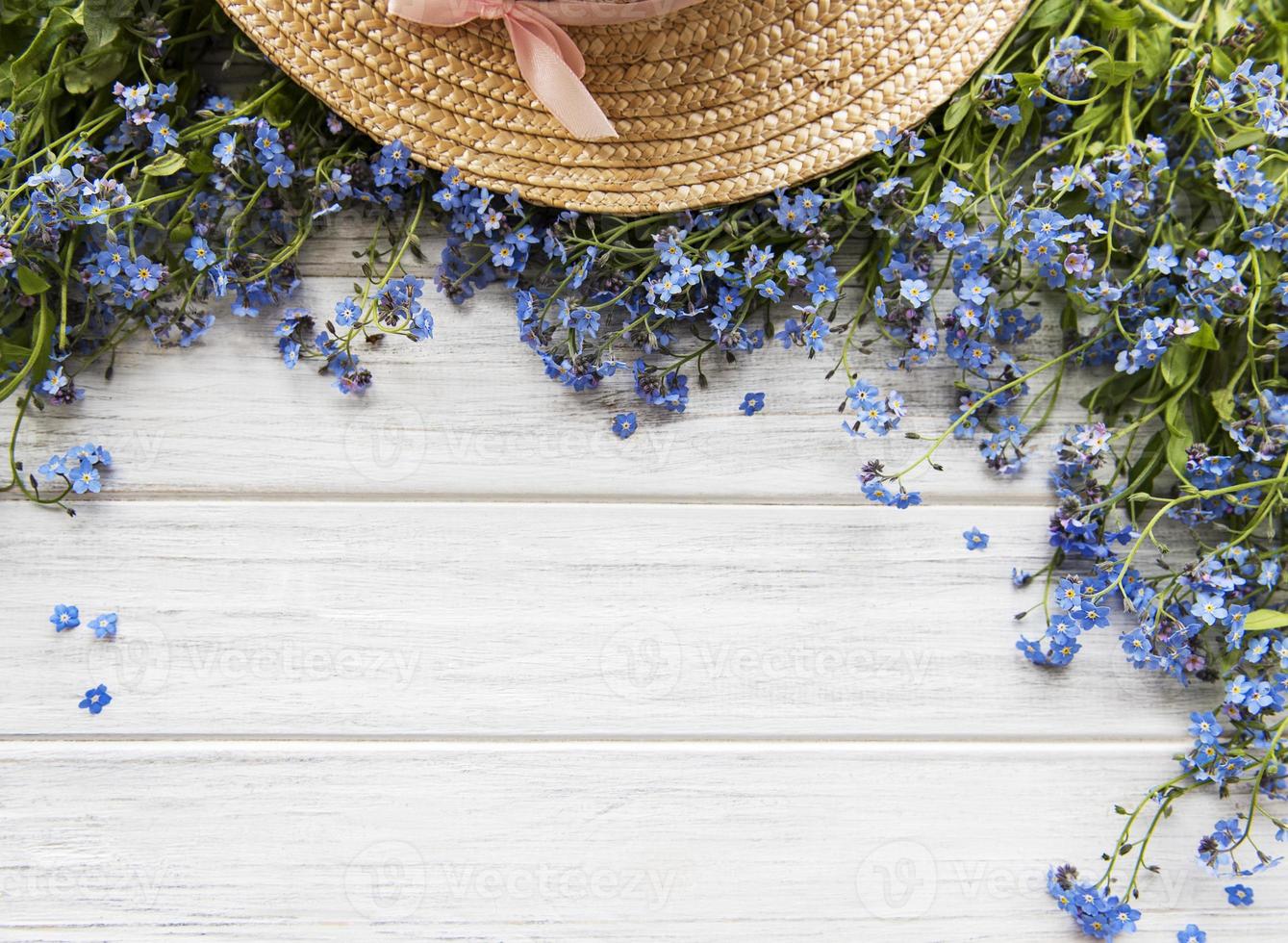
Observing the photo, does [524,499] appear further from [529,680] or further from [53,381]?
[53,381]

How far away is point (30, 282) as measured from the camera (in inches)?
31.2

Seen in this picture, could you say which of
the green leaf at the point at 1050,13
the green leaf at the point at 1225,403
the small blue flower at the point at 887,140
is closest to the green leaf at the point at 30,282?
the small blue flower at the point at 887,140

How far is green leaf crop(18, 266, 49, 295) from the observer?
2.59 feet

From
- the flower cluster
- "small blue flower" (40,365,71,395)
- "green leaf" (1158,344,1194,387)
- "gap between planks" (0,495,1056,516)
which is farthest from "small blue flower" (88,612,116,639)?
"green leaf" (1158,344,1194,387)

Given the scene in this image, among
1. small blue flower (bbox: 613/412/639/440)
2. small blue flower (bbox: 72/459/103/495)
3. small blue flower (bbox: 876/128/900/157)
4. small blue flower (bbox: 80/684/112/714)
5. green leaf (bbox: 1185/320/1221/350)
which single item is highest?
small blue flower (bbox: 876/128/900/157)

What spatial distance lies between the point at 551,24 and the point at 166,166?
377 millimetres

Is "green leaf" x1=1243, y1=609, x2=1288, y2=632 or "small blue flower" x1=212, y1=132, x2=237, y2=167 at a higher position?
"small blue flower" x1=212, y1=132, x2=237, y2=167

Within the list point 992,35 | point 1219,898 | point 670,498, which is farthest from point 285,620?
point 1219,898

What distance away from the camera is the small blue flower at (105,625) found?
854 millimetres

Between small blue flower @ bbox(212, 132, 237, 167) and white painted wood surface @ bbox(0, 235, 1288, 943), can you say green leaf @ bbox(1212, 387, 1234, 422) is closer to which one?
white painted wood surface @ bbox(0, 235, 1288, 943)

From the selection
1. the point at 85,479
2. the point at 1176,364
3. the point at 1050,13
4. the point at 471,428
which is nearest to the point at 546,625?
the point at 471,428

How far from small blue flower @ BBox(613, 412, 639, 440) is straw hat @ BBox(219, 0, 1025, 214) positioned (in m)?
0.19

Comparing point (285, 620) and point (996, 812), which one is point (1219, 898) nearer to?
point (996, 812)

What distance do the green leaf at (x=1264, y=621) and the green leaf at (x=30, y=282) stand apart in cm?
112
